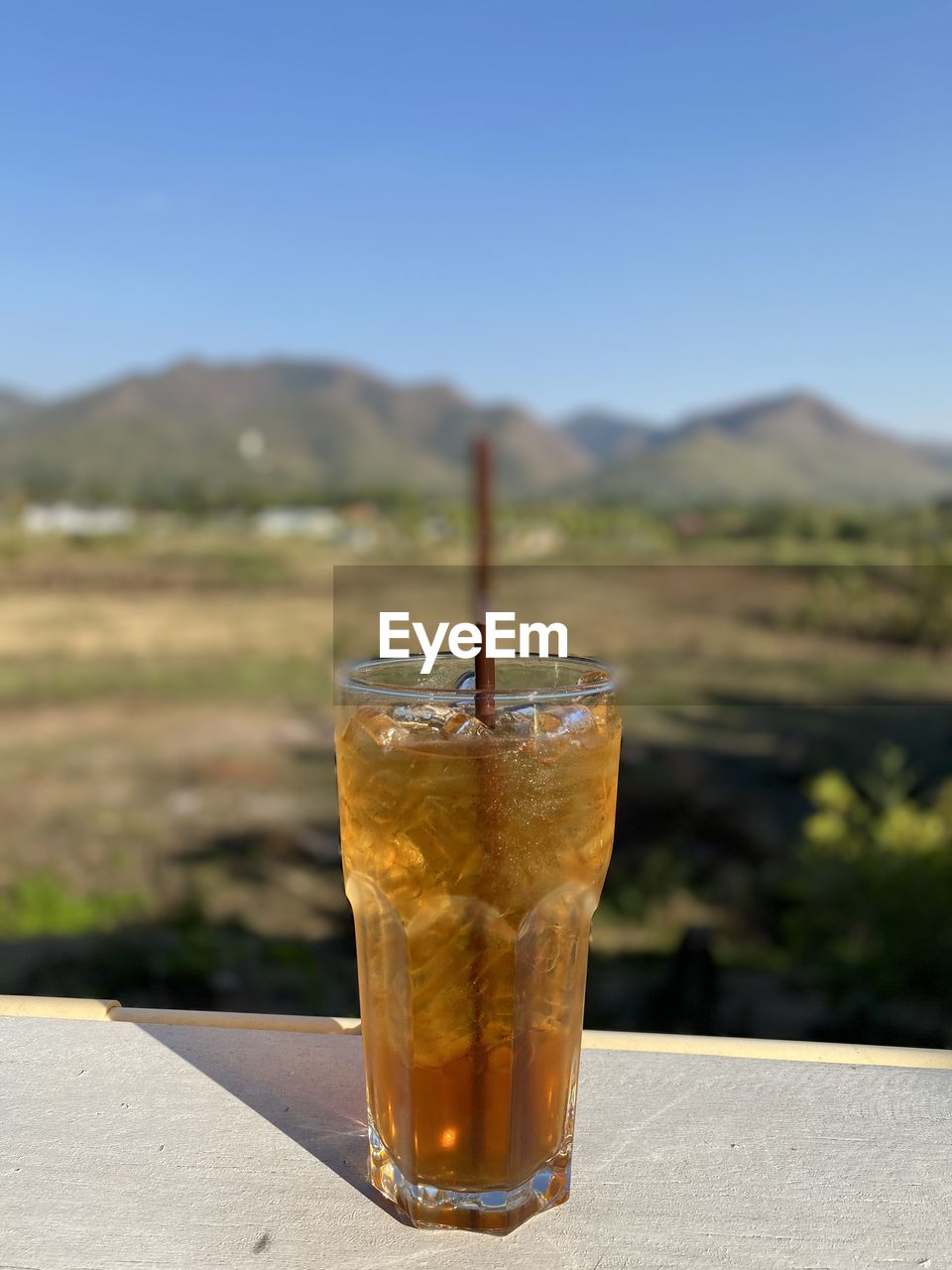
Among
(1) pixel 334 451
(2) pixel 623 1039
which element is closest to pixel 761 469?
(1) pixel 334 451

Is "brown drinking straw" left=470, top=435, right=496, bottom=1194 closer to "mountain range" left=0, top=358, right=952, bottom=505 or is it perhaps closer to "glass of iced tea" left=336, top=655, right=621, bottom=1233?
"glass of iced tea" left=336, top=655, right=621, bottom=1233

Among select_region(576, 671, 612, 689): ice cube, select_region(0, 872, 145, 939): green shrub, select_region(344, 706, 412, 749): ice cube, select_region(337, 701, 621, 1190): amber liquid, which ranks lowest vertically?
select_region(0, 872, 145, 939): green shrub

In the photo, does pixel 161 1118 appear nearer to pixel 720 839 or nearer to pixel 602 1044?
pixel 602 1044

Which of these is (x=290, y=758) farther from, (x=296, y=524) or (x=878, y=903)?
(x=296, y=524)

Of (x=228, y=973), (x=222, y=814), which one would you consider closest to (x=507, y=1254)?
(x=228, y=973)

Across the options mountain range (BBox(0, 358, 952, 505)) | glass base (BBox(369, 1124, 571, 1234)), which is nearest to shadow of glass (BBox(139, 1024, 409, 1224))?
glass base (BBox(369, 1124, 571, 1234))

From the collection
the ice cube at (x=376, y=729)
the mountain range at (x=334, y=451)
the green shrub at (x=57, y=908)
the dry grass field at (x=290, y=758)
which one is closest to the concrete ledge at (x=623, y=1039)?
the ice cube at (x=376, y=729)
